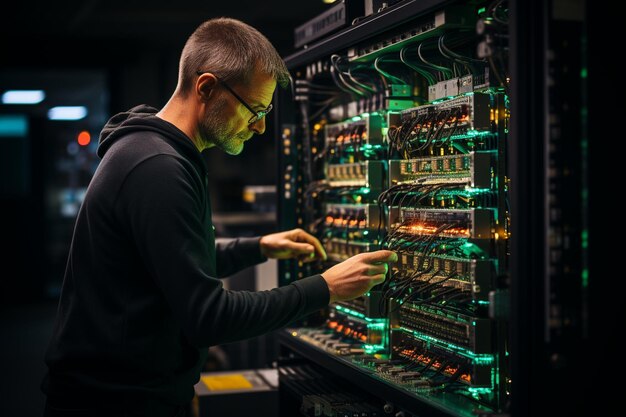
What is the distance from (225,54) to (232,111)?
6.0 inches

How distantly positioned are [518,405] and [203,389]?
200cm

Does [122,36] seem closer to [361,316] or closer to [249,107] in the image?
[361,316]

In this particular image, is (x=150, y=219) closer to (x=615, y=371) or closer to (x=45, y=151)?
(x=615, y=371)

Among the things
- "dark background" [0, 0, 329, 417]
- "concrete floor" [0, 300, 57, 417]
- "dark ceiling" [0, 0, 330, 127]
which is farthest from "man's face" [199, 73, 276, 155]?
"dark ceiling" [0, 0, 330, 127]

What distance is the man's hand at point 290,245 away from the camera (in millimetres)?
2705

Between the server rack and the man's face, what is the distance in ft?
1.25

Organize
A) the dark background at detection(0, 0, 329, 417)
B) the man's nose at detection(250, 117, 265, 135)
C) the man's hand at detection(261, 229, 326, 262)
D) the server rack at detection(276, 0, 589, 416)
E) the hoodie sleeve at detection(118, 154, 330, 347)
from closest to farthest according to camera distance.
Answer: the server rack at detection(276, 0, 589, 416) → the hoodie sleeve at detection(118, 154, 330, 347) → the man's nose at detection(250, 117, 265, 135) → the man's hand at detection(261, 229, 326, 262) → the dark background at detection(0, 0, 329, 417)

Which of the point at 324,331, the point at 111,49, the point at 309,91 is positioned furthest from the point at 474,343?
the point at 111,49

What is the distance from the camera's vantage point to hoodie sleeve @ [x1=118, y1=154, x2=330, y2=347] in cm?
173

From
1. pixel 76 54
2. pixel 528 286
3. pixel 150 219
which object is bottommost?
pixel 528 286

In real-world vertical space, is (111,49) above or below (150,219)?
above

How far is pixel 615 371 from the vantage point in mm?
1562

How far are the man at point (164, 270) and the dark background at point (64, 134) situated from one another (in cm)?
299

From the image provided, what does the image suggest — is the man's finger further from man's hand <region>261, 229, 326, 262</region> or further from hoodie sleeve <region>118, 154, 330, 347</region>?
hoodie sleeve <region>118, 154, 330, 347</region>
